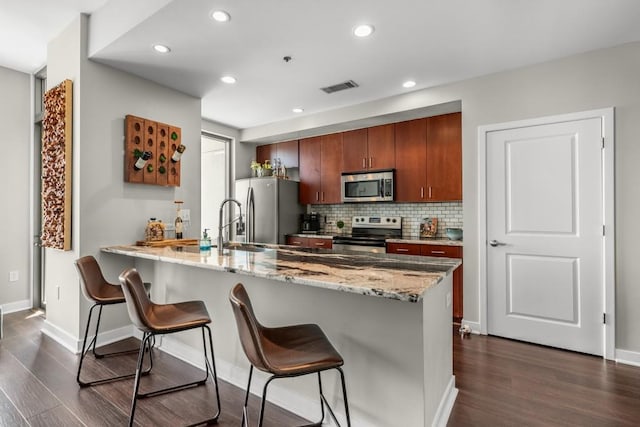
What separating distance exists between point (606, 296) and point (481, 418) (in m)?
1.76

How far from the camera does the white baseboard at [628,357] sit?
265 cm

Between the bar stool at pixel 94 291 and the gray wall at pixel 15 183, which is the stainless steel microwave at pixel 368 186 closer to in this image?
the bar stool at pixel 94 291

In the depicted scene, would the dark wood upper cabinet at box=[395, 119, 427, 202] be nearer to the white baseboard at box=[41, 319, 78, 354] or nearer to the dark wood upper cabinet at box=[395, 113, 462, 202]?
the dark wood upper cabinet at box=[395, 113, 462, 202]

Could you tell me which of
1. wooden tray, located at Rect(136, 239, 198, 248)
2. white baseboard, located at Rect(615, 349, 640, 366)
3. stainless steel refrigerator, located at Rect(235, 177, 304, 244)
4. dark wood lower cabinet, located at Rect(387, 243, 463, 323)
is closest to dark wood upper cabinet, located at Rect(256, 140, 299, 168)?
stainless steel refrigerator, located at Rect(235, 177, 304, 244)

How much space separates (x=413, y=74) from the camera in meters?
3.36

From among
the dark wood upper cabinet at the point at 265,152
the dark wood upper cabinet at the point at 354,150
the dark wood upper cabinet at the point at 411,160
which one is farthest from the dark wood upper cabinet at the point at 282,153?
the dark wood upper cabinet at the point at 411,160

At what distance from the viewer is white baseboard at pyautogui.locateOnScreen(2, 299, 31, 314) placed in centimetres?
382

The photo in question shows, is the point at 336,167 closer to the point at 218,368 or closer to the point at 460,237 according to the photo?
the point at 460,237

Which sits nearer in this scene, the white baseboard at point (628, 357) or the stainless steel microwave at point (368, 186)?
the white baseboard at point (628, 357)

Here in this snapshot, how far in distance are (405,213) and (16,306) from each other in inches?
192

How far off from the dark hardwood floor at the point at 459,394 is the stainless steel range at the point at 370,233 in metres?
1.67

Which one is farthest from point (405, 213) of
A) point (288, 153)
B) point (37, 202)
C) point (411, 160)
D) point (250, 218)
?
point (37, 202)

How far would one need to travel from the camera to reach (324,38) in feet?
8.67

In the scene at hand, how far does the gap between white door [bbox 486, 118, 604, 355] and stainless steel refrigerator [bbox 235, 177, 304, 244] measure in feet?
9.02
